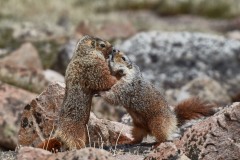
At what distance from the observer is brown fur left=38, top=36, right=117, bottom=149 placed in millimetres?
9586

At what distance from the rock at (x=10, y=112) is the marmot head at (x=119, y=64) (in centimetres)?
443

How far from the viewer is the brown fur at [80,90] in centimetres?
959

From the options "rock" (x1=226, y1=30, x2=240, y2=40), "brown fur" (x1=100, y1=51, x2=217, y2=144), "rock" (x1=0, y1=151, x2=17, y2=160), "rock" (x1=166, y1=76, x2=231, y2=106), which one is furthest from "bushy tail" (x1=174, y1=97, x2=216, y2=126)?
"rock" (x1=226, y1=30, x2=240, y2=40)

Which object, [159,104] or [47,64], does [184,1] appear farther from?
[159,104]

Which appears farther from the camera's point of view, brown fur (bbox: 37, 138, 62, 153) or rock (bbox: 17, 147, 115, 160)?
brown fur (bbox: 37, 138, 62, 153)

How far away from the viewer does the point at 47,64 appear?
22.5 m

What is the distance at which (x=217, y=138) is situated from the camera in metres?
8.56

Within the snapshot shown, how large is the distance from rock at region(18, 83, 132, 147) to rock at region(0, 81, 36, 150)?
271 cm

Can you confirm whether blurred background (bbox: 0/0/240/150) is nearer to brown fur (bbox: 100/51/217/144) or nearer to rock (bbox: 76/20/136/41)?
rock (bbox: 76/20/136/41)

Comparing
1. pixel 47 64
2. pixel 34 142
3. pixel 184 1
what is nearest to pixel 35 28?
pixel 47 64

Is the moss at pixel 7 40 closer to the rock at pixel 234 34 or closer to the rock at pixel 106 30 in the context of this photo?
the rock at pixel 106 30

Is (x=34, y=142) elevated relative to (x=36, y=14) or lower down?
lower down

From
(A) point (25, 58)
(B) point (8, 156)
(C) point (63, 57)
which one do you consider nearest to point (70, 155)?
(B) point (8, 156)

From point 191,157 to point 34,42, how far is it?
52.8 ft
